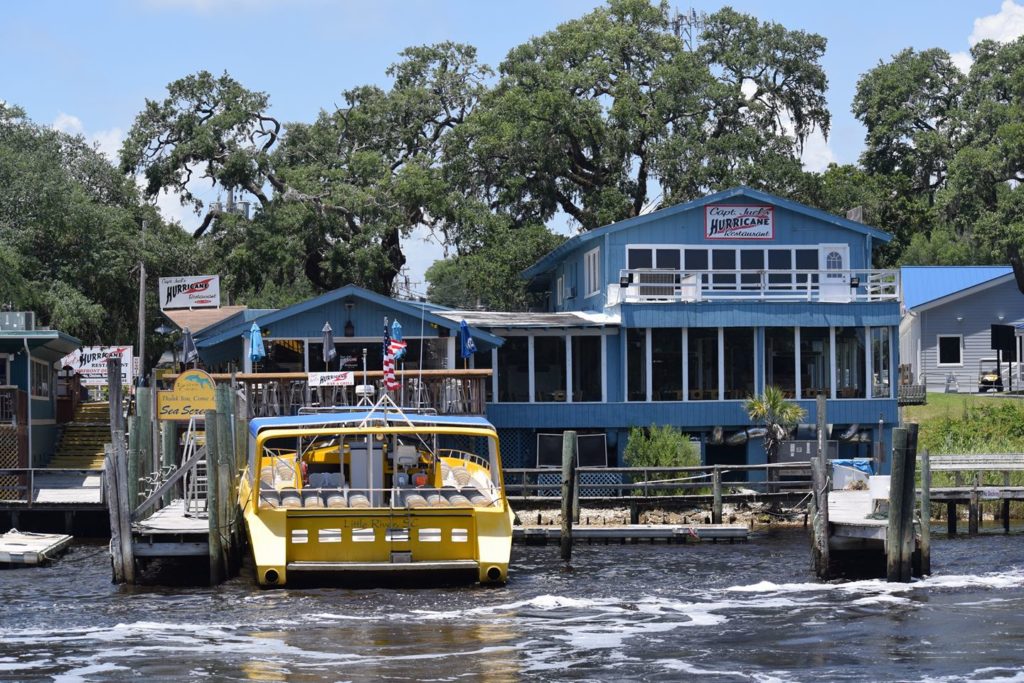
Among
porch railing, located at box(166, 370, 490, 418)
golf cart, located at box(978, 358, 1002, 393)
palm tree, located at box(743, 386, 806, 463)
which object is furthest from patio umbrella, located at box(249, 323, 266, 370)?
golf cart, located at box(978, 358, 1002, 393)

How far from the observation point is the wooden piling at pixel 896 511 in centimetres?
2478

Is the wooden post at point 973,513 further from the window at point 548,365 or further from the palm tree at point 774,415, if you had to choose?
the window at point 548,365

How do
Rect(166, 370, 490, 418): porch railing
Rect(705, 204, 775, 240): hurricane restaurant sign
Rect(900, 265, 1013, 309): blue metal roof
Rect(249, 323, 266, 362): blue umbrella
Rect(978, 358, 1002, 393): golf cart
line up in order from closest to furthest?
Rect(166, 370, 490, 418): porch railing < Rect(249, 323, 266, 362): blue umbrella < Rect(705, 204, 775, 240): hurricane restaurant sign < Rect(978, 358, 1002, 393): golf cart < Rect(900, 265, 1013, 309): blue metal roof

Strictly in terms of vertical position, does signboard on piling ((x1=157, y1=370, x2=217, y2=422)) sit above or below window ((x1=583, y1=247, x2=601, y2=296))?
below

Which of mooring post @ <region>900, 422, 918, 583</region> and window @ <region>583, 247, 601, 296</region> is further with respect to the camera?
window @ <region>583, 247, 601, 296</region>

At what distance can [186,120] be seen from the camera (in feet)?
198

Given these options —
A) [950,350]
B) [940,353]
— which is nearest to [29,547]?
[940,353]

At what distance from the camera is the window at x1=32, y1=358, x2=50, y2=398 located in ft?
142

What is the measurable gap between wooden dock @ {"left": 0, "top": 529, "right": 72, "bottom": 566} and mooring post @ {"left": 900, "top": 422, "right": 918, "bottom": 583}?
16.6m

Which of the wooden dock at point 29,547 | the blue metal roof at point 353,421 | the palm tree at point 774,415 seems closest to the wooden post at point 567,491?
the blue metal roof at point 353,421

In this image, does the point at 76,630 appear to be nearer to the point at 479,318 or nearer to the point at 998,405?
the point at 479,318

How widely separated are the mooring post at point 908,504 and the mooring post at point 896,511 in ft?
0.11

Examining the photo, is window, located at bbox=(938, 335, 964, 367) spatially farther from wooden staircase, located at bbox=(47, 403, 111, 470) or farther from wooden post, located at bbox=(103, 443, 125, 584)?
wooden post, located at bbox=(103, 443, 125, 584)

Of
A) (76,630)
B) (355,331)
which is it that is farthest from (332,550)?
(355,331)
